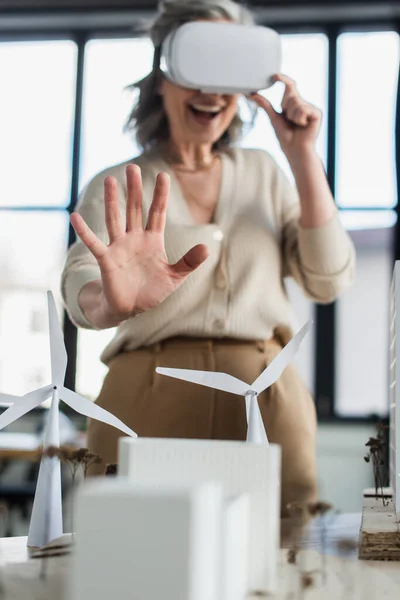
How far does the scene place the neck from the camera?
0.97 metres

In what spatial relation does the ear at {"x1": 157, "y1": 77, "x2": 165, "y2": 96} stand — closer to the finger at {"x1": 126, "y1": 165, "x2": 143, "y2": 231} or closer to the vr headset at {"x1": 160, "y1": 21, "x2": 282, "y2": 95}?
the vr headset at {"x1": 160, "y1": 21, "x2": 282, "y2": 95}

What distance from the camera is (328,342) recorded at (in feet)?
7.75

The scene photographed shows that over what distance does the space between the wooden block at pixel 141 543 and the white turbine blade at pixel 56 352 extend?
420mm

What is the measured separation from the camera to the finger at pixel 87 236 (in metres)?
0.73

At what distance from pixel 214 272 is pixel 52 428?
10.1 inches

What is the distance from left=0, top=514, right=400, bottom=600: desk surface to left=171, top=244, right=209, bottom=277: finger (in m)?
0.25

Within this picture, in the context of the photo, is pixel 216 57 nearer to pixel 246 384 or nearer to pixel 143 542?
pixel 246 384

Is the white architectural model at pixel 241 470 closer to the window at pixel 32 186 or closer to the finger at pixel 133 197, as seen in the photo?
the finger at pixel 133 197

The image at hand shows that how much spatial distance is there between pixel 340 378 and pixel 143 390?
155 cm

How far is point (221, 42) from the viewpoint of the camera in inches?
37.3

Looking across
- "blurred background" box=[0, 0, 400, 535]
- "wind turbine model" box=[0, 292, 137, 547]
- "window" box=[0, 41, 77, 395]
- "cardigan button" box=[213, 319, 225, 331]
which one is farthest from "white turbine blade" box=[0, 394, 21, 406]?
"window" box=[0, 41, 77, 395]

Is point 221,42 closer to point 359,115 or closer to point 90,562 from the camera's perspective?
point 90,562

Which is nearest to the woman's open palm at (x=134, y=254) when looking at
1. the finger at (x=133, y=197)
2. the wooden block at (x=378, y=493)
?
the finger at (x=133, y=197)

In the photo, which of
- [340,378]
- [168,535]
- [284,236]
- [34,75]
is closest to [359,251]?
[340,378]
